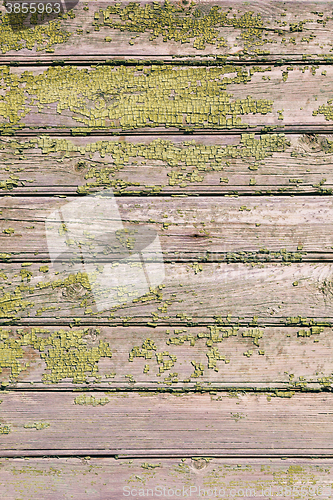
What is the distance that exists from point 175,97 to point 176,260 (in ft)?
2.56

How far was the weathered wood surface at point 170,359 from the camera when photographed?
1736mm

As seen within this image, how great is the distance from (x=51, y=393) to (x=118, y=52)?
5.48 ft

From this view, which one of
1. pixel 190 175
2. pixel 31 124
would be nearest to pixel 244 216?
pixel 190 175

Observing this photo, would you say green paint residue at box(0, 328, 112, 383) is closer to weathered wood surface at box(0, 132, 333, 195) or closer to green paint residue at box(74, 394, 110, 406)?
green paint residue at box(74, 394, 110, 406)

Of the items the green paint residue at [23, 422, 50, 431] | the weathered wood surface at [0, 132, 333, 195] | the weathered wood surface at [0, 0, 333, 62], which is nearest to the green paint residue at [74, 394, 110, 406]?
the green paint residue at [23, 422, 50, 431]

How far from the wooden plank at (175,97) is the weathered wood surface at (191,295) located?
2.24 ft

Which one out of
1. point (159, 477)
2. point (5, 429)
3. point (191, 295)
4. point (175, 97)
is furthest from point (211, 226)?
point (5, 429)

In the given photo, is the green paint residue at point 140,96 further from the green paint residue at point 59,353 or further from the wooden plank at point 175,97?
the green paint residue at point 59,353

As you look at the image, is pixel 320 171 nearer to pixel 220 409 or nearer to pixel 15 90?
pixel 220 409

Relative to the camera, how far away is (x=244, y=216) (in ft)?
5.71

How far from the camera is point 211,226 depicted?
174cm

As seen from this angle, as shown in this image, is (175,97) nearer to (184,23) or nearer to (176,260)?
(184,23)

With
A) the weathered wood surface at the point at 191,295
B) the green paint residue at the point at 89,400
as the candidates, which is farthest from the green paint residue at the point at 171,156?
→ the green paint residue at the point at 89,400

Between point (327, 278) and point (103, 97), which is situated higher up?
point (103, 97)
